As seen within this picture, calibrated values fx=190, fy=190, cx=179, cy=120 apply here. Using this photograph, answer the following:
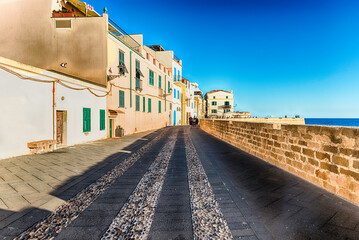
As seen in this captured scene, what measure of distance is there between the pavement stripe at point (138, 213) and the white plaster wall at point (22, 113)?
579 centimetres

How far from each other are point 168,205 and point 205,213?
0.68m

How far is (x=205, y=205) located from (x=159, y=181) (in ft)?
5.19

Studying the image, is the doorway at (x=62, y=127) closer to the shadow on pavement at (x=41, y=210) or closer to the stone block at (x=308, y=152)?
the shadow on pavement at (x=41, y=210)

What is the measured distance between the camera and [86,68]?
13016 mm

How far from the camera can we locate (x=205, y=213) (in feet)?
9.89

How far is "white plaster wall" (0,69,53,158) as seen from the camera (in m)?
6.82

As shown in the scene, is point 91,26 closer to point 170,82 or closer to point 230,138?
point 230,138

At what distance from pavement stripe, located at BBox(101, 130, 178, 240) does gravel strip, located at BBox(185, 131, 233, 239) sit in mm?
676

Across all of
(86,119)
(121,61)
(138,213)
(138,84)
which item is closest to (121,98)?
(121,61)

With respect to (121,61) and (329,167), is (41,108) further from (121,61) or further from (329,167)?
(329,167)

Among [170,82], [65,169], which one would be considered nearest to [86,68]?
[65,169]

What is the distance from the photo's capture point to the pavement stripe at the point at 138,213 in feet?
8.13

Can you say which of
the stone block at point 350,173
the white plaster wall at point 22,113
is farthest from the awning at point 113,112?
the stone block at point 350,173

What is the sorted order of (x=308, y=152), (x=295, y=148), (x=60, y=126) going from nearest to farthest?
(x=308, y=152), (x=295, y=148), (x=60, y=126)
